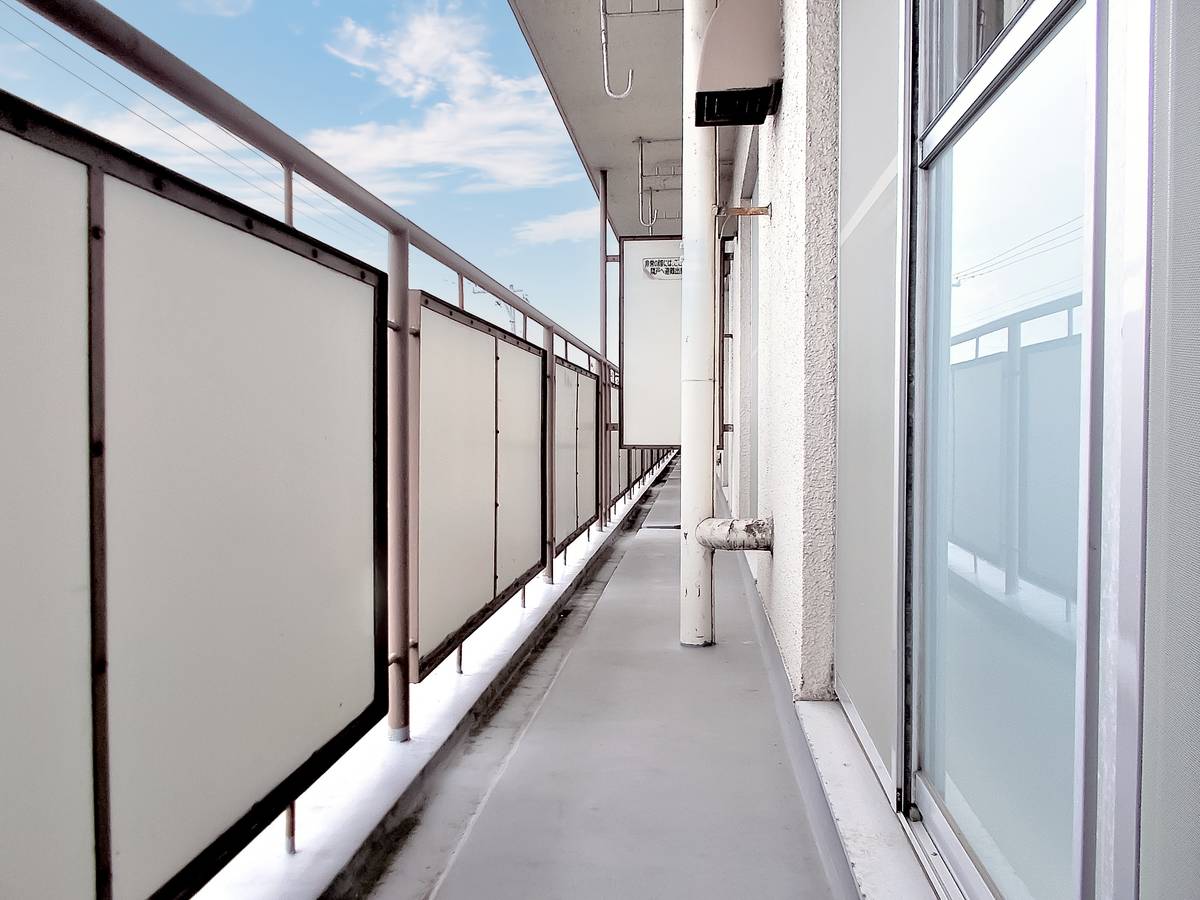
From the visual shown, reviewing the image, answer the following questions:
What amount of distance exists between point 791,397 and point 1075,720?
1680 millimetres

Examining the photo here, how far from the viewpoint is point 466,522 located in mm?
2316

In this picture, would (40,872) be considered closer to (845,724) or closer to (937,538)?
(937,538)

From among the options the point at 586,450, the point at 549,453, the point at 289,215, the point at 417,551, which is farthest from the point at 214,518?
the point at 586,450

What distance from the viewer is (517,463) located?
3023 mm

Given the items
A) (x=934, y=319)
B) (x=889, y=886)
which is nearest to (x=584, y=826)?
(x=889, y=886)

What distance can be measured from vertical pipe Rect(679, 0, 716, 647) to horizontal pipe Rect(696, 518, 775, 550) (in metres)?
0.10

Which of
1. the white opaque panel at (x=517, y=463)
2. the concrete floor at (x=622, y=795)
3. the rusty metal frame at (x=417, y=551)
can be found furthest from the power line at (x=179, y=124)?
the white opaque panel at (x=517, y=463)

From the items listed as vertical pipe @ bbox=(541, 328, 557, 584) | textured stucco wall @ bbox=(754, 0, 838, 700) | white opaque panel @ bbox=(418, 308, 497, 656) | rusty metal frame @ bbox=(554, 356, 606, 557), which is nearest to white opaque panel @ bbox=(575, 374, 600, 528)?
rusty metal frame @ bbox=(554, 356, 606, 557)

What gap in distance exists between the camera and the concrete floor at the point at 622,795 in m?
1.40

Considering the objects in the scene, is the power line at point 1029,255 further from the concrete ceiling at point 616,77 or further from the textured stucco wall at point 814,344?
the concrete ceiling at point 616,77

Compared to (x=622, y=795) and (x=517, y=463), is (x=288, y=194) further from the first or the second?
(x=517, y=463)

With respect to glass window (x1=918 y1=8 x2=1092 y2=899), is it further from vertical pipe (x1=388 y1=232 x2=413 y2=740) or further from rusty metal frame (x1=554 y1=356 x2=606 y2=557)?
rusty metal frame (x1=554 y1=356 x2=606 y2=557)

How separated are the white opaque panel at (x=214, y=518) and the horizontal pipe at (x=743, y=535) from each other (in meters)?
1.69

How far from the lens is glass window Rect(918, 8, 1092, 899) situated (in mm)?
793
